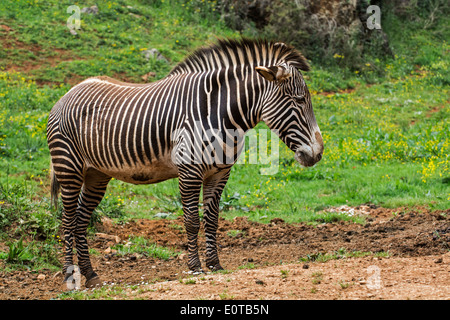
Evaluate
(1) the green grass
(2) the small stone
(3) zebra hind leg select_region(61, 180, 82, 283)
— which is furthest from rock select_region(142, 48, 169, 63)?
(3) zebra hind leg select_region(61, 180, 82, 283)

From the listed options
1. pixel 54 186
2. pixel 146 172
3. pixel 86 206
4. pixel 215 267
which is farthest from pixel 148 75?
pixel 215 267

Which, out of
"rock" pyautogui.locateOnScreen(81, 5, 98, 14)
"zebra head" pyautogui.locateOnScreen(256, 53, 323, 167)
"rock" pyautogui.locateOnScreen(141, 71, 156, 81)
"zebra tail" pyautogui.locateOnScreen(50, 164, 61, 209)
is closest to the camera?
"zebra head" pyautogui.locateOnScreen(256, 53, 323, 167)

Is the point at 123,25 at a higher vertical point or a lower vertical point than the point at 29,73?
higher

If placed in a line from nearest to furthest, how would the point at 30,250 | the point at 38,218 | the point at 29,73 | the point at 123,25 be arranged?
the point at 30,250 → the point at 38,218 → the point at 29,73 → the point at 123,25

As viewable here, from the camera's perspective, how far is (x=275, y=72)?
5395 mm

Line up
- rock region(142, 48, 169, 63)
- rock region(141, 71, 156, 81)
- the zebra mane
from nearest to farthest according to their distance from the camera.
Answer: the zebra mane
rock region(141, 71, 156, 81)
rock region(142, 48, 169, 63)

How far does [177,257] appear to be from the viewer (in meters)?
7.04

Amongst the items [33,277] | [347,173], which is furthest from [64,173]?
[347,173]

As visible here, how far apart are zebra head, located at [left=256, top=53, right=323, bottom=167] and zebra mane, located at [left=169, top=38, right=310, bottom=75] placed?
233 mm

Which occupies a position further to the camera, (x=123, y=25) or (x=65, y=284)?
(x=123, y=25)

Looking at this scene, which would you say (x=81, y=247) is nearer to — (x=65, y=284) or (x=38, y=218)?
(x=65, y=284)

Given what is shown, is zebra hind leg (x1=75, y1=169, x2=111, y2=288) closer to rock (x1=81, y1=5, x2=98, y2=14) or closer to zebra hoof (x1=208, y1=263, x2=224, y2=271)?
zebra hoof (x1=208, y1=263, x2=224, y2=271)

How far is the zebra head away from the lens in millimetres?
5336

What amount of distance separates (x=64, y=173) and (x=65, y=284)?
132 centimetres
